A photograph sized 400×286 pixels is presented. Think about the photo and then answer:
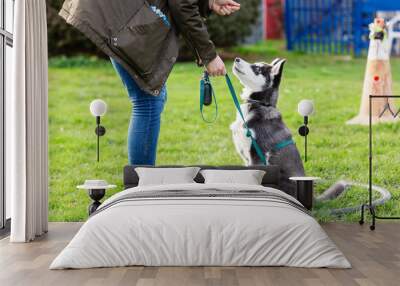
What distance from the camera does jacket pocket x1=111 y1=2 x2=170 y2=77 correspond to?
3951 millimetres

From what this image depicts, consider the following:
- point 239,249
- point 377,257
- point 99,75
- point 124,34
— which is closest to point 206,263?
point 239,249

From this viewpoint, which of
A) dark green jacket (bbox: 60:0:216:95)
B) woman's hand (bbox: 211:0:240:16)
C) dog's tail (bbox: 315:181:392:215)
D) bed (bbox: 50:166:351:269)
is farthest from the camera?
dog's tail (bbox: 315:181:392:215)

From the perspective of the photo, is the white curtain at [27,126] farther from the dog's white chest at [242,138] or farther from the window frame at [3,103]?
the dog's white chest at [242,138]

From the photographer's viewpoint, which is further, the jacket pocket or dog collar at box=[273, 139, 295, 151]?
dog collar at box=[273, 139, 295, 151]

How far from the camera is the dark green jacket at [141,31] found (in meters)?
3.91

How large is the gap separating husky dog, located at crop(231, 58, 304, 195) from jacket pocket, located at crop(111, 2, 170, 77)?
1.21m

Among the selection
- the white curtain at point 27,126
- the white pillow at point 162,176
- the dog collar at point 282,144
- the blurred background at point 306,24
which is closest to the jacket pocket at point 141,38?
the white curtain at point 27,126

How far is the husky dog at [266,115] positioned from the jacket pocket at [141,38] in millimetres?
1207

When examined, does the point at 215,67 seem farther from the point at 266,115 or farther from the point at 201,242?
the point at 201,242

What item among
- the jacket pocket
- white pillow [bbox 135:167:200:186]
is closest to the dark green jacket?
the jacket pocket

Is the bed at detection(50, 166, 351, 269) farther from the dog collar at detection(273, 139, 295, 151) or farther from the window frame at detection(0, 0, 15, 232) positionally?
the dog collar at detection(273, 139, 295, 151)

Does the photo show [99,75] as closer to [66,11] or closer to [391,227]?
[66,11]

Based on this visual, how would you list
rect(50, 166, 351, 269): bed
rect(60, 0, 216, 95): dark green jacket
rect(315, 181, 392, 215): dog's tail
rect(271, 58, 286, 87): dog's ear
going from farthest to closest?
rect(315, 181, 392, 215): dog's tail, rect(271, 58, 286, 87): dog's ear, rect(60, 0, 216, 95): dark green jacket, rect(50, 166, 351, 269): bed

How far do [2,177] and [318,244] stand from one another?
2.59 metres
